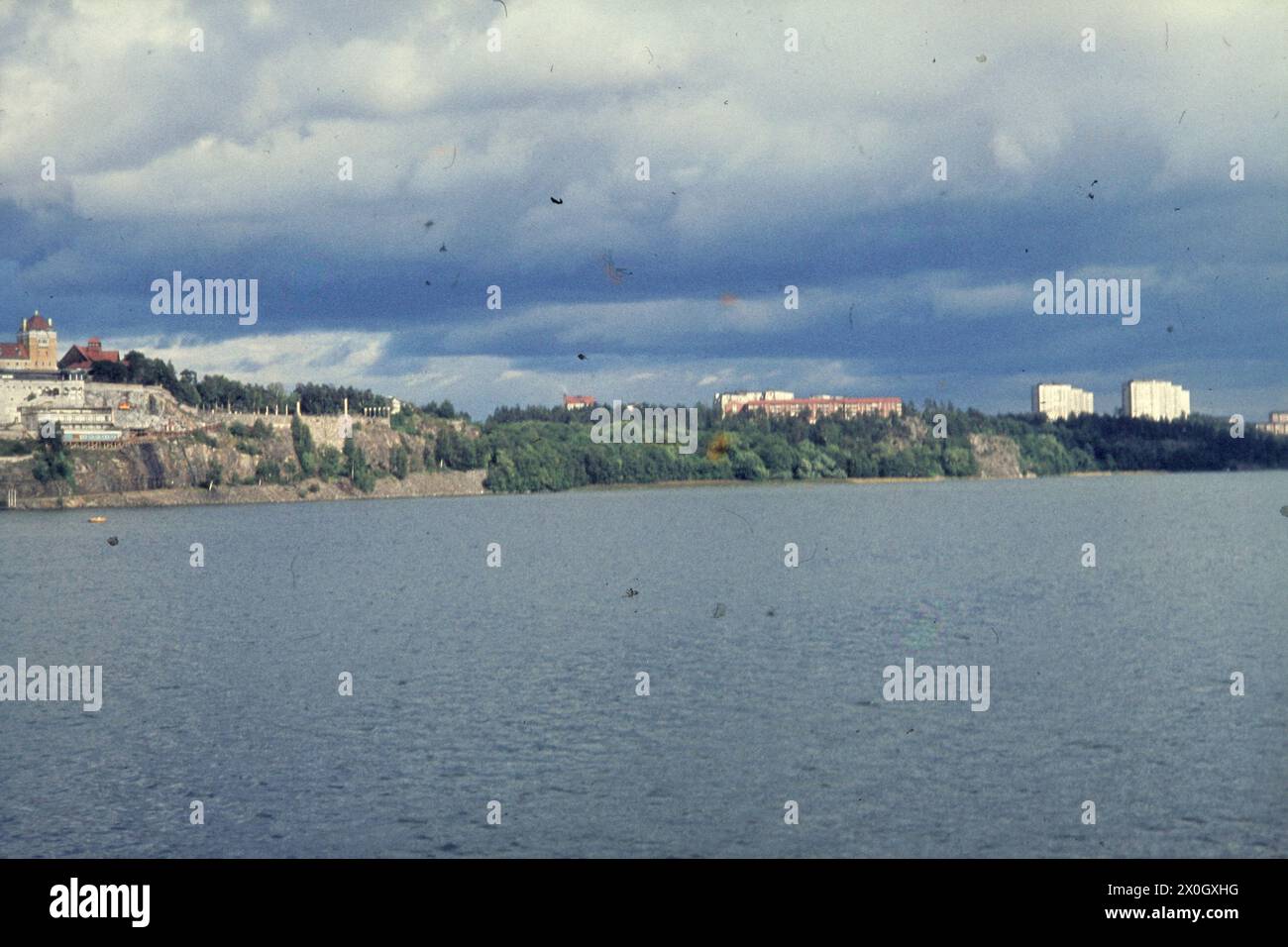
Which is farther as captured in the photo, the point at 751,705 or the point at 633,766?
the point at 751,705

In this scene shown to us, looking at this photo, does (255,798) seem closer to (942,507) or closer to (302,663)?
(302,663)

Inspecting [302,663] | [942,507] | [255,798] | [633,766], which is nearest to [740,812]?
[633,766]
